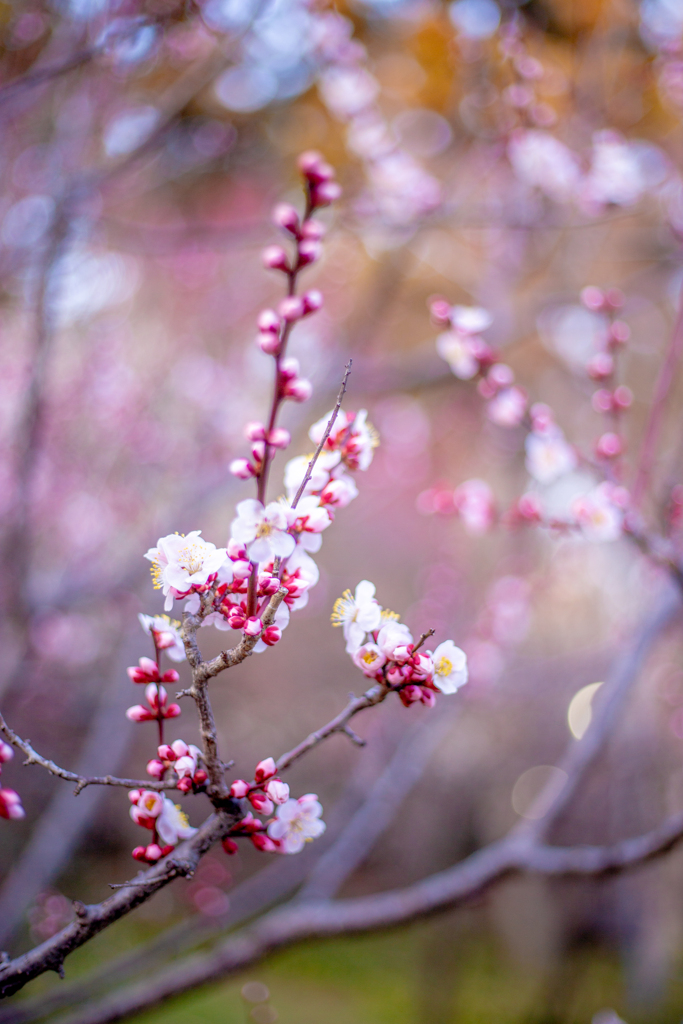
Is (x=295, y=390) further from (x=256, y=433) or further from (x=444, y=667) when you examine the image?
(x=444, y=667)

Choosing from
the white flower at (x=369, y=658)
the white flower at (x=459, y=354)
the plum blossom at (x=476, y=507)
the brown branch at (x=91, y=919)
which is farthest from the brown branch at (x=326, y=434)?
the plum blossom at (x=476, y=507)

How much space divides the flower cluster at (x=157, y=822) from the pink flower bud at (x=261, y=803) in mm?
110

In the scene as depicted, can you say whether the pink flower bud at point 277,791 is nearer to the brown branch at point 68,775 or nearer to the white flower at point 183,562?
the brown branch at point 68,775

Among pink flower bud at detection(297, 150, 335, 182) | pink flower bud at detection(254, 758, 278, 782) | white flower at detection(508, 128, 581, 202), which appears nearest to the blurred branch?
pink flower bud at detection(254, 758, 278, 782)

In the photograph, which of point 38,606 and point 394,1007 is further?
point 394,1007

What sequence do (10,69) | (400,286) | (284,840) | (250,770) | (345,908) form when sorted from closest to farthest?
(284,840), (345,908), (10,69), (400,286), (250,770)

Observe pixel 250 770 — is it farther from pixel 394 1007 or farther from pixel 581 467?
pixel 581 467

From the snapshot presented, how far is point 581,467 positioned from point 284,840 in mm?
1237

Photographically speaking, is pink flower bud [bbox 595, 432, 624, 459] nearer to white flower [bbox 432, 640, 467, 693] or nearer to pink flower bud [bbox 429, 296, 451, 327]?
pink flower bud [bbox 429, 296, 451, 327]

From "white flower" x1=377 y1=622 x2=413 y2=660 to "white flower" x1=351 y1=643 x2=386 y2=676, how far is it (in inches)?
0.4

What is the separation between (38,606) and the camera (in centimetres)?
212

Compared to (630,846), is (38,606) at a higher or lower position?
higher

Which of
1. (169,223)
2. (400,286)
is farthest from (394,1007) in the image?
(169,223)

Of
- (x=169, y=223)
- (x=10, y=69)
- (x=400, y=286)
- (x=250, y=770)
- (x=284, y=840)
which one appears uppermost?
(x=169, y=223)
